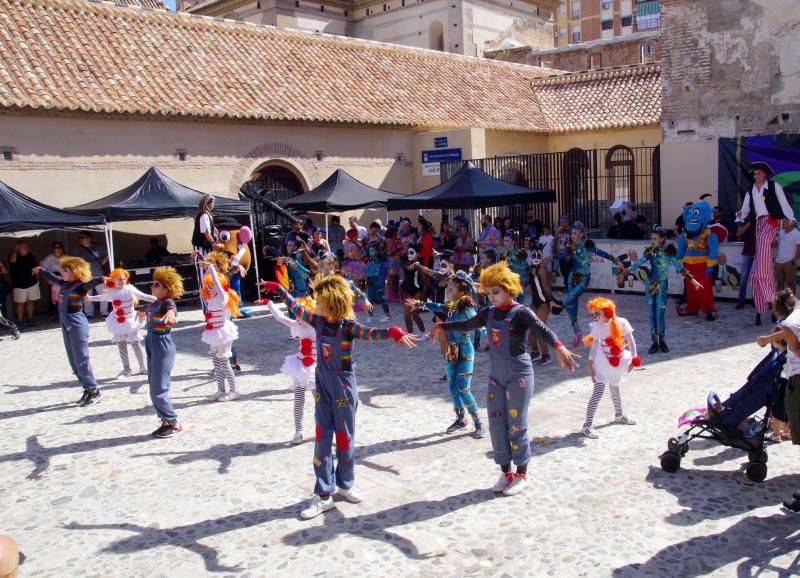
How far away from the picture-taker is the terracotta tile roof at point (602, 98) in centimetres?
2403

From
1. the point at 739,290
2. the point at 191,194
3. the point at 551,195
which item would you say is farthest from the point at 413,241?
the point at 739,290

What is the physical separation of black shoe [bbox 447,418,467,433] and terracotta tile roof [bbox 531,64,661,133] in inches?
727

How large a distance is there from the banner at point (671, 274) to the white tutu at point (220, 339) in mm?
6363

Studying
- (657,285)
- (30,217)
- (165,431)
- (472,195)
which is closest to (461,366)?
(165,431)

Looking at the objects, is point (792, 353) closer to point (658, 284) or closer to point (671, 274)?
point (658, 284)

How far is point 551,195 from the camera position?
599 inches

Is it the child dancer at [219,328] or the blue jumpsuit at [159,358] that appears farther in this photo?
the child dancer at [219,328]

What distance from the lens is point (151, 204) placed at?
47.5 feet

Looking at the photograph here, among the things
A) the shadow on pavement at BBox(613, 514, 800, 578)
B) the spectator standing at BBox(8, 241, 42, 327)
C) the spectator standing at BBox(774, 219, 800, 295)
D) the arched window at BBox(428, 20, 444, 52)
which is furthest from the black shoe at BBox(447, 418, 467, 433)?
the arched window at BBox(428, 20, 444, 52)

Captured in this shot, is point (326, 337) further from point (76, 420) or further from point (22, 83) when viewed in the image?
point (22, 83)

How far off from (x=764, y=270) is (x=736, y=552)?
775 centimetres

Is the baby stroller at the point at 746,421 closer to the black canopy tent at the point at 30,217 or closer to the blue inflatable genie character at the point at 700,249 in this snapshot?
the blue inflatable genie character at the point at 700,249

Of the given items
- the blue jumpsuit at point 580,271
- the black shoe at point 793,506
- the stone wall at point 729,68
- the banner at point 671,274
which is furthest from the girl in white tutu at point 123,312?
the stone wall at point 729,68

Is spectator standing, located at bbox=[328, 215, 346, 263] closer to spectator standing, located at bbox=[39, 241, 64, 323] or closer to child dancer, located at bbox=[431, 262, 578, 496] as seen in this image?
spectator standing, located at bbox=[39, 241, 64, 323]
